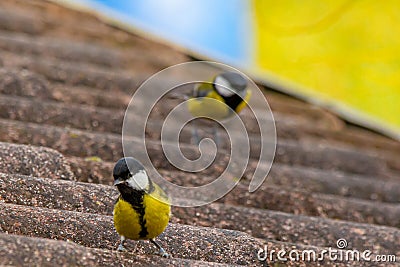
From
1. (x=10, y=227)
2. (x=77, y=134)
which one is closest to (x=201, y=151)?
(x=77, y=134)

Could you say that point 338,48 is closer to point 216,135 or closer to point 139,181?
point 216,135

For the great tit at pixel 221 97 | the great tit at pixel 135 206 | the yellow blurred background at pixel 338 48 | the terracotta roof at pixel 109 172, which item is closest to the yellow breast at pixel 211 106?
the great tit at pixel 221 97

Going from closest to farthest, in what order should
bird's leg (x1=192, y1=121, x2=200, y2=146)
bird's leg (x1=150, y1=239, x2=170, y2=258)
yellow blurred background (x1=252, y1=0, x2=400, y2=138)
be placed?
bird's leg (x1=150, y1=239, x2=170, y2=258) < bird's leg (x1=192, y1=121, x2=200, y2=146) < yellow blurred background (x1=252, y1=0, x2=400, y2=138)

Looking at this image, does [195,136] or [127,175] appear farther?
[195,136]

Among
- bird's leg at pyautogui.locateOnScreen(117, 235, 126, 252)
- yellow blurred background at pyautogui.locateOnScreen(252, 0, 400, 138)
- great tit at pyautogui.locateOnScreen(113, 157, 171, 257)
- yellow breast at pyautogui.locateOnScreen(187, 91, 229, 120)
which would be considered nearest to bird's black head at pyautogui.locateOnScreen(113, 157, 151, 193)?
great tit at pyautogui.locateOnScreen(113, 157, 171, 257)

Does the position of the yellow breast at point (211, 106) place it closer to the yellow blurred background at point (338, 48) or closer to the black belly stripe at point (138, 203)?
the black belly stripe at point (138, 203)

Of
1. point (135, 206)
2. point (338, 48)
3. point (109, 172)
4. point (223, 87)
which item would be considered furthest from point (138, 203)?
point (338, 48)

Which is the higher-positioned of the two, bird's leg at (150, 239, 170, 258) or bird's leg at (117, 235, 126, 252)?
bird's leg at (150, 239, 170, 258)

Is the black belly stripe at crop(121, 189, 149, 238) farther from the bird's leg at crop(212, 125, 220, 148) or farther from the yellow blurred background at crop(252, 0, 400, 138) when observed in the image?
the yellow blurred background at crop(252, 0, 400, 138)
